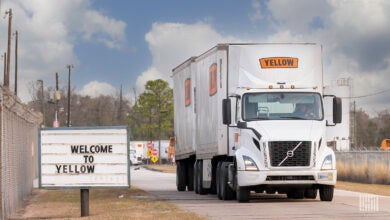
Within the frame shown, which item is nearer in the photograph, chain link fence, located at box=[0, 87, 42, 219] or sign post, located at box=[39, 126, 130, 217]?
chain link fence, located at box=[0, 87, 42, 219]

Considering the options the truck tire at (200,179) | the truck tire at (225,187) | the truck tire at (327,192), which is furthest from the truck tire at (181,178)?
the truck tire at (327,192)

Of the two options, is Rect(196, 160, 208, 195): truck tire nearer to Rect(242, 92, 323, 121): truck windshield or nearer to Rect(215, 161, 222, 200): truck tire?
Rect(215, 161, 222, 200): truck tire

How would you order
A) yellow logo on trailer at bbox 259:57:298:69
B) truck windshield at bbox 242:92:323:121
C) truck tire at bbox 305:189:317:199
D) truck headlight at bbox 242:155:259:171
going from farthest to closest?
truck tire at bbox 305:189:317:199 < yellow logo on trailer at bbox 259:57:298:69 < truck windshield at bbox 242:92:323:121 < truck headlight at bbox 242:155:259:171

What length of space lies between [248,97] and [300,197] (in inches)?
154

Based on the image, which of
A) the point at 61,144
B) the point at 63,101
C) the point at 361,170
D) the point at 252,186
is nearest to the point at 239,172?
the point at 252,186

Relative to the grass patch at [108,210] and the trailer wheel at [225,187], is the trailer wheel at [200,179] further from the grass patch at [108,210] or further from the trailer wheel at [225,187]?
the grass patch at [108,210]

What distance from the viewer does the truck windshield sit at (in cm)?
2253

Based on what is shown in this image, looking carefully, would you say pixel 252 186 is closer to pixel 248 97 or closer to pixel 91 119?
pixel 248 97

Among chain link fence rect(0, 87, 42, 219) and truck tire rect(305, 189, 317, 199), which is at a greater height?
chain link fence rect(0, 87, 42, 219)

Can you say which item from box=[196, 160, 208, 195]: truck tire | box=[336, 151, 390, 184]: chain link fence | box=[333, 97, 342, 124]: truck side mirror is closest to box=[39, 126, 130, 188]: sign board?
box=[333, 97, 342, 124]: truck side mirror

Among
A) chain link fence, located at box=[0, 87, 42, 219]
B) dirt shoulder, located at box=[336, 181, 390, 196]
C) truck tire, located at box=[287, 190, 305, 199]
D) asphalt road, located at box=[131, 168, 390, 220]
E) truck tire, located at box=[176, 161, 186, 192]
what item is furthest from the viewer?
truck tire, located at box=[176, 161, 186, 192]

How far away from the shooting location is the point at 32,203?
2570 cm

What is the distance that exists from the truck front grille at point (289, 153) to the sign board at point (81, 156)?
16.1 ft

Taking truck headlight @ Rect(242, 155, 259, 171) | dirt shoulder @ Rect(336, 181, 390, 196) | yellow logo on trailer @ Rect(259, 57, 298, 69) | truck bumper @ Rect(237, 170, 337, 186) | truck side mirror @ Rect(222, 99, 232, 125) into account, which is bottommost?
dirt shoulder @ Rect(336, 181, 390, 196)
